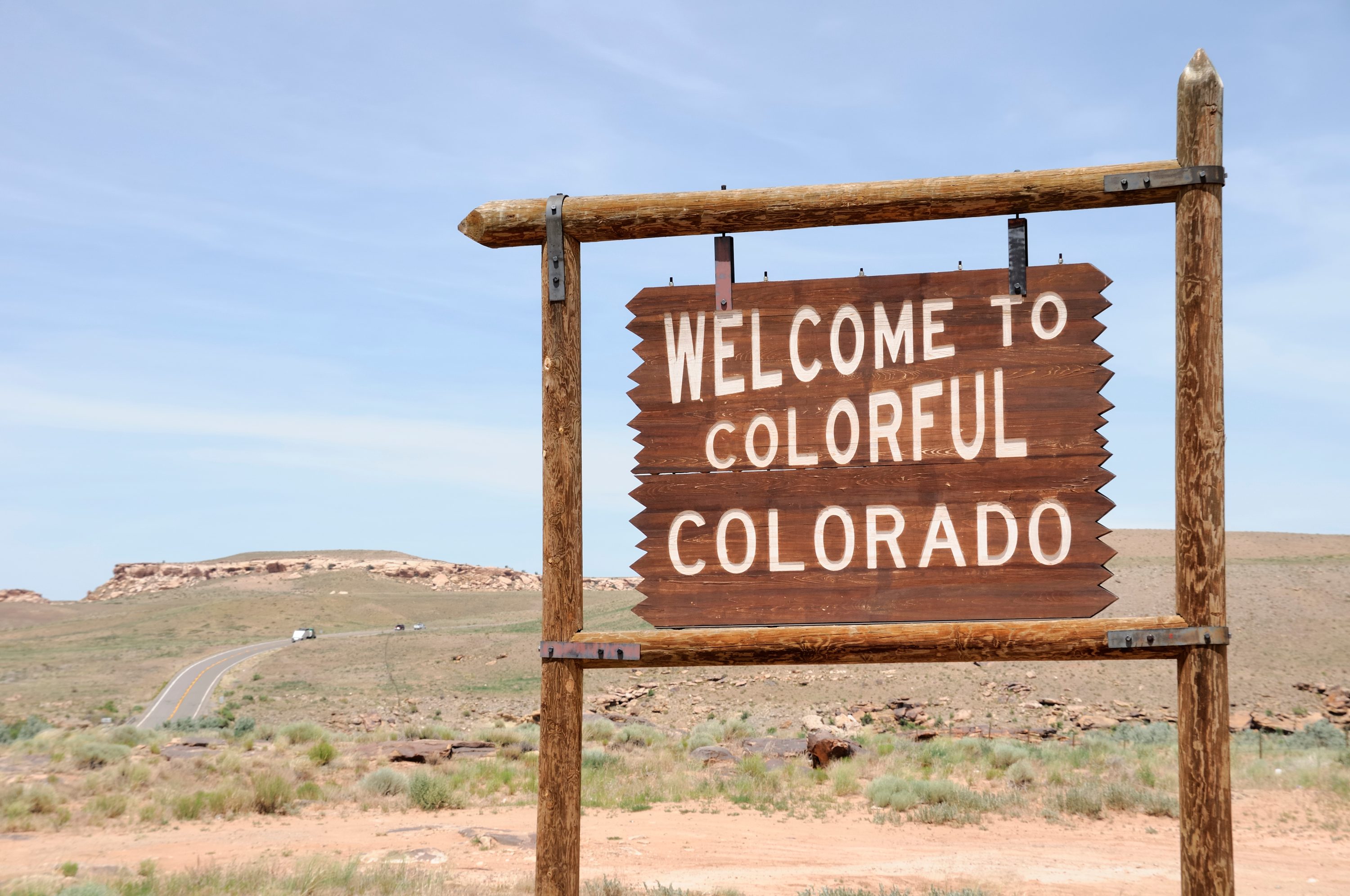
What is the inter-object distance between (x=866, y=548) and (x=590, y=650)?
158cm

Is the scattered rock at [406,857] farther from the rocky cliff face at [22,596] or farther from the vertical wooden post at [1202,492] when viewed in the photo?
the rocky cliff face at [22,596]

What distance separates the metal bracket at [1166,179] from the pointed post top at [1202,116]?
5 centimetres

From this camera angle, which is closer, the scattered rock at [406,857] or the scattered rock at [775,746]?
the scattered rock at [406,857]

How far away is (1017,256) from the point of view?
17.7ft

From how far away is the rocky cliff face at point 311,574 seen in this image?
147875mm

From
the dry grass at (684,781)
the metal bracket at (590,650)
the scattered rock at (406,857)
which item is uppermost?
the metal bracket at (590,650)

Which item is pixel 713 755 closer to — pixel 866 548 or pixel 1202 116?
pixel 866 548

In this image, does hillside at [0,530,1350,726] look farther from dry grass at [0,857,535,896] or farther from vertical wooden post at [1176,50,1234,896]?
dry grass at [0,857,535,896]

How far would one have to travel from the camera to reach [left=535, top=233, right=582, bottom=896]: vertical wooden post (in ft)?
17.7

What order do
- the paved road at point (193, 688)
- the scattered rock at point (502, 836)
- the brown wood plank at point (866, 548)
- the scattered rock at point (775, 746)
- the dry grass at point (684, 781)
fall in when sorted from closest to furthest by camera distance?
the brown wood plank at point (866, 548) < the scattered rock at point (502, 836) < the dry grass at point (684, 781) < the scattered rock at point (775, 746) < the paved road at point (193, 688)

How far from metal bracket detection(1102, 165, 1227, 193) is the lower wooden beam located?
2272mm

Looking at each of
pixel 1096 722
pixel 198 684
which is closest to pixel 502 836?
pixel 1096 722

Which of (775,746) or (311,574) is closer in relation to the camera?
(775,746)

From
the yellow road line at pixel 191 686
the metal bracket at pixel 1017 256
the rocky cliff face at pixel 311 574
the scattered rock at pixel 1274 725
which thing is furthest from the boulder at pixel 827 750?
the rocky cliff face at pixel 311 574
